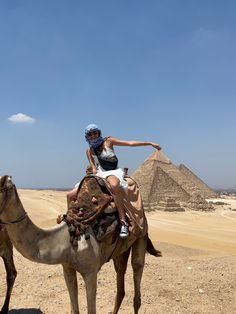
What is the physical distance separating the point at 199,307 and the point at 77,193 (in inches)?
134

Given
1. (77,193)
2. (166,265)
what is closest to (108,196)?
(77,193)

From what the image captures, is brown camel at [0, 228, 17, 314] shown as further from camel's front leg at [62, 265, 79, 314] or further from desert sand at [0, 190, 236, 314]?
camel's front leg at [62, 265, 79, 314]

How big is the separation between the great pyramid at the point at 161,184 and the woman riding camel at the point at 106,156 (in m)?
45.6

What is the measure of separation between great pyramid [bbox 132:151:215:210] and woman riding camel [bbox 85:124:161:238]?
45.6 m

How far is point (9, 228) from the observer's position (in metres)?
4.33

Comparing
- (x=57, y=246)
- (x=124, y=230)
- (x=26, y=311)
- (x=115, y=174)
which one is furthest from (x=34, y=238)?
(x=26, y=311)

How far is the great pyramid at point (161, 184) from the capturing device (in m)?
56.4

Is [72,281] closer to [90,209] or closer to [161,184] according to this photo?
[90,209]

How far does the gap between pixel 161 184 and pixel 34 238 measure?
57.4 metres

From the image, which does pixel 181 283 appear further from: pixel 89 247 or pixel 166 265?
pixel 89 247

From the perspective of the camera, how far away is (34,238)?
175 inches

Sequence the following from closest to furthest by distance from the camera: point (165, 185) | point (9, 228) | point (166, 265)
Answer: point (9, 228)
point (166, 265)
point (165, 185)

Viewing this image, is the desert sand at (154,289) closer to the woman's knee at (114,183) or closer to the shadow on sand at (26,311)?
the shadow on sand at (26,311)

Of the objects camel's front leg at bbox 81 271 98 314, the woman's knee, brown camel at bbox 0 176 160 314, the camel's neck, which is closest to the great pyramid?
the woman's knee
